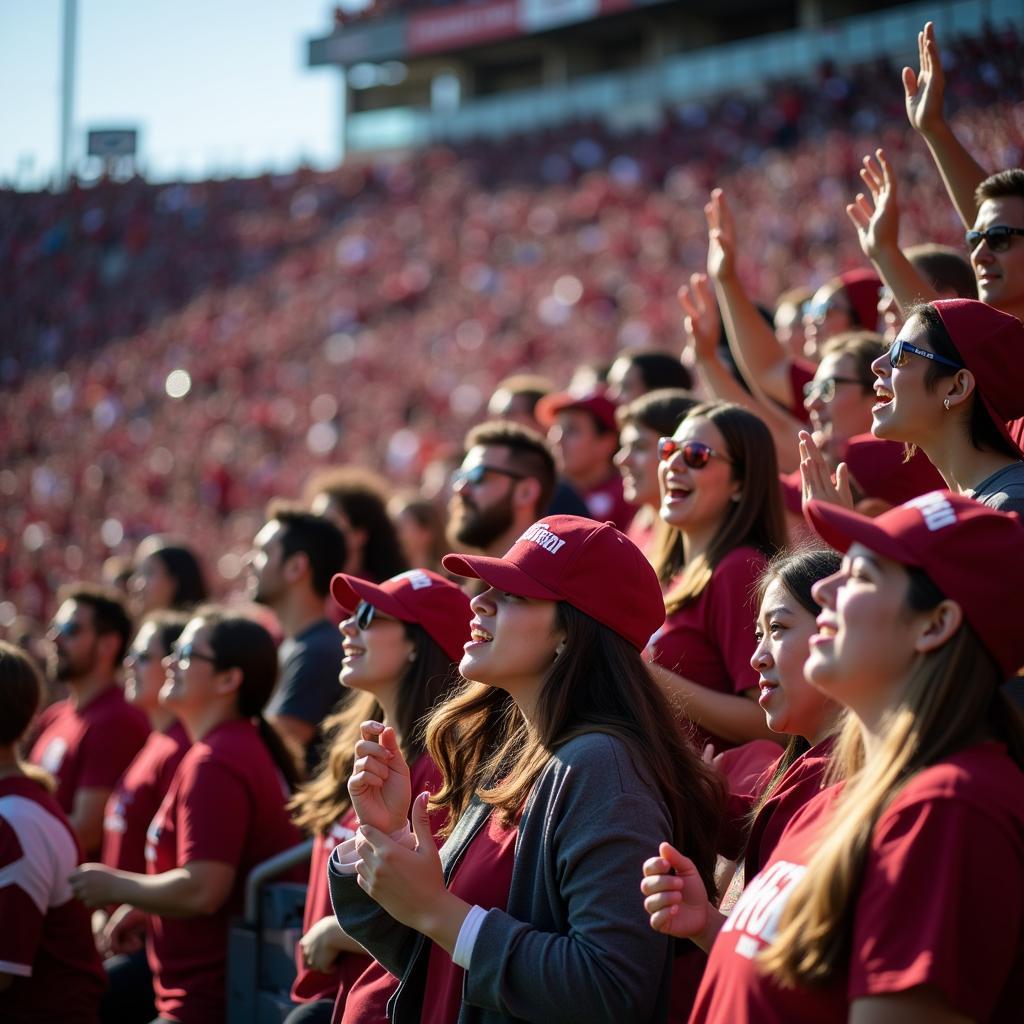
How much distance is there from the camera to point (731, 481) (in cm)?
372

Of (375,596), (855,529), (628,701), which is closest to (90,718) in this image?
(375,596)

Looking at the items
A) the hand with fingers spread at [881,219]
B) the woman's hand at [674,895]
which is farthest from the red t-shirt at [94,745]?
the woman's hand at [674,895]

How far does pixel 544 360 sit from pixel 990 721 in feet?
51.8

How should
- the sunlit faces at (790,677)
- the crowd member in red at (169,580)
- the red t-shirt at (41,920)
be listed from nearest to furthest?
the sunlit faces at (790,677), the red t-shirt at (41,920), the crowd member in red at (169,580)

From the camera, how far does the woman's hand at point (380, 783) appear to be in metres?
2.46

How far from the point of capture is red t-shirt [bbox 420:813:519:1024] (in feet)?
8.20

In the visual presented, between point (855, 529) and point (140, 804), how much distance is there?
3.44 metres

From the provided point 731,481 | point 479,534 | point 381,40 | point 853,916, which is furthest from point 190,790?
point 381,40

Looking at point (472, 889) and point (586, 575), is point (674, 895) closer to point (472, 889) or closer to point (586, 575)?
point (472, 889)

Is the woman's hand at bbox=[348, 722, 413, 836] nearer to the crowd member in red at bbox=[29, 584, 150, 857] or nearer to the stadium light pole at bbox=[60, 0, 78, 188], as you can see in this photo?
the crowd member in red at bbox=[29, 584, 150, 857]

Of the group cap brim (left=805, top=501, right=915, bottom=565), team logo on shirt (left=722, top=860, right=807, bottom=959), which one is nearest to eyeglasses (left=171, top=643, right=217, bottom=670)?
team logo on shirt (left=722, top=860, right=807, bottom=959)

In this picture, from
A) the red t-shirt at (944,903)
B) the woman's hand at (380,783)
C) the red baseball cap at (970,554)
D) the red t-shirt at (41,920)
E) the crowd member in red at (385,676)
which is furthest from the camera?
the red t-shirt at (41,920)

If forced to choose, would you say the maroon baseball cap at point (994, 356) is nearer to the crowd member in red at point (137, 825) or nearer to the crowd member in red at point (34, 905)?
the crowd member in red at point (34, 905)

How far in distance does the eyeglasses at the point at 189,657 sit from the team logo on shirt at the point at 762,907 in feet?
8.94
